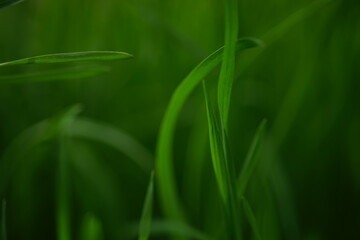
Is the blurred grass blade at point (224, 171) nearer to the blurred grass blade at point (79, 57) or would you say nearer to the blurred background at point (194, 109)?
the blurred grass blade at point (79, 57)

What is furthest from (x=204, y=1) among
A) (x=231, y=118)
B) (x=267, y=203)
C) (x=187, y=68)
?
(x=267, y=203)

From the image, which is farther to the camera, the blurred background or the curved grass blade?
the blurred background

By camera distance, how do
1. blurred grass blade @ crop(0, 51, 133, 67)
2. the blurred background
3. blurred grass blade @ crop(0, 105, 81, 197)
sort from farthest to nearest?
1. the blurred background
2. blurred grass blade @ crop(0, 105, 81, 197)
3. blurred grass blade @ crop(0, 51, 133, 67)

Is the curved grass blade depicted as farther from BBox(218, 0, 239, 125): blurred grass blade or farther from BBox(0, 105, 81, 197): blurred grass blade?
BBox(0, 105, 81, 197): blurred grass blade

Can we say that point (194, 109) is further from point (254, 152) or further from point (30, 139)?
point (254, 152)

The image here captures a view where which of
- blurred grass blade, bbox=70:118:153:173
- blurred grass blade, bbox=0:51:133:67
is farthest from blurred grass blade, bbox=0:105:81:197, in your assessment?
blurred grass blade, bbox=0:51:133:67

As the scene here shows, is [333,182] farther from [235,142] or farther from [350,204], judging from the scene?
[235,142]

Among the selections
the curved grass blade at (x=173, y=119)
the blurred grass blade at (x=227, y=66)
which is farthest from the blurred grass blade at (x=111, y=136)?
the blurred grass blade at (x=227, y=66)

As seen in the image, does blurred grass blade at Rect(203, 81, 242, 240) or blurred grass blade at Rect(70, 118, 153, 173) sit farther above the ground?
blurred grass blade at Rect(70, 118, 153, 173)

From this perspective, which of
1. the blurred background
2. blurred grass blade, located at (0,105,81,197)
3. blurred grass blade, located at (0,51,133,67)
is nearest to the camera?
blurred grass blade, located at (0,51,133,67)
